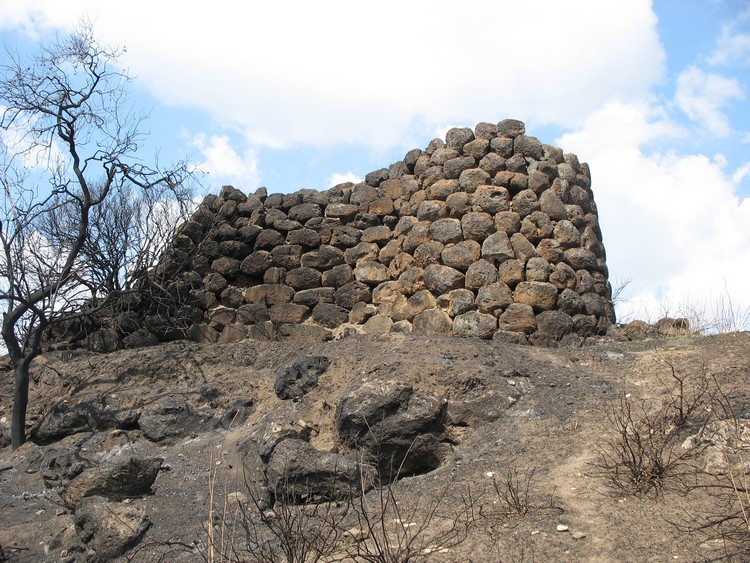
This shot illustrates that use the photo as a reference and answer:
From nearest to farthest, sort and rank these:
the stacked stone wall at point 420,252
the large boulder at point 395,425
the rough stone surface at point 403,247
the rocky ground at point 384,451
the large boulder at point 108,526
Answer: the rocky ground at point 384,451, the large boulder at point 108,526, the large boulder at point 395,425, the stacked stone wall at point 420,252, the rough stone surface at point 403,247

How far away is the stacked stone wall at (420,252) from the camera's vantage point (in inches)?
307

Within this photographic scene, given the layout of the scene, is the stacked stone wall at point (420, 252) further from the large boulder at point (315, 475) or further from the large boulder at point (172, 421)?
the large boulder at point (315, 475)

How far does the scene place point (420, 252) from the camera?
27.2 feet

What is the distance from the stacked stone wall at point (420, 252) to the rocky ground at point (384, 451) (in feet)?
1.95

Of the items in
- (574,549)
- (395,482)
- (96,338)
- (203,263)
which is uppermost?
(203,263)

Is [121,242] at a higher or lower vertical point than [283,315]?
higher

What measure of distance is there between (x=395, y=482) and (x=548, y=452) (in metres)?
1.07

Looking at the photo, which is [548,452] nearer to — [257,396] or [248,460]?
[248,460]

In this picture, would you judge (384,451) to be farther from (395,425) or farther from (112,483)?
(112,483)

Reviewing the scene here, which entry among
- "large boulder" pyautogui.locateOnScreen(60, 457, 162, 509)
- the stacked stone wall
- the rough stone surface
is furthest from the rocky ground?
the rough stone surface

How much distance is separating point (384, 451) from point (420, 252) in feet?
10.7

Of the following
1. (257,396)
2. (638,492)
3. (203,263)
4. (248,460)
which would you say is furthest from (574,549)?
(203,263)

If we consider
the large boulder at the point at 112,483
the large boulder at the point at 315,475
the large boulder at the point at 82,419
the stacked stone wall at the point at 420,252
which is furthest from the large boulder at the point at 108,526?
the stacked stone wall at the point at 420,252

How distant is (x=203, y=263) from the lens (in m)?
9.32
